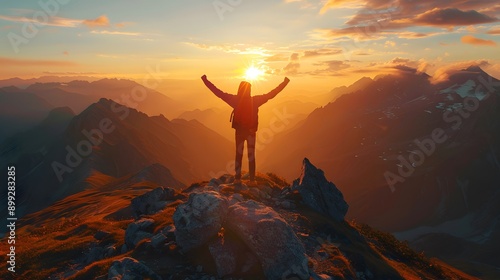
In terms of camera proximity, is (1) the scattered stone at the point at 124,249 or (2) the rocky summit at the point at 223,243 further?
(1) the scattered stone at the point at 124,249

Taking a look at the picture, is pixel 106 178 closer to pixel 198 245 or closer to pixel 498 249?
pixel 198 245

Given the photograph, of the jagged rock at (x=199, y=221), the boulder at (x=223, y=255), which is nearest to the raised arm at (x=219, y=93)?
the jagged rock at (x=199, y=221)

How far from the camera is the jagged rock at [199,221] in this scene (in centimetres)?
1814

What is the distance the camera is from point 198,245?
18.2 m

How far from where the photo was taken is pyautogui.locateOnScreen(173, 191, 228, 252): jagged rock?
18.1m

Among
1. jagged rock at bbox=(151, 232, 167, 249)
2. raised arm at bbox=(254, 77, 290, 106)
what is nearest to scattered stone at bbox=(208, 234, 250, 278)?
jagged rock at bbox=(151, 232, 167, 249)

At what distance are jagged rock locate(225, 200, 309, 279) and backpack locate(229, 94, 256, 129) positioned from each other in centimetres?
802

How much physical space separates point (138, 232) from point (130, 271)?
20.6 ft

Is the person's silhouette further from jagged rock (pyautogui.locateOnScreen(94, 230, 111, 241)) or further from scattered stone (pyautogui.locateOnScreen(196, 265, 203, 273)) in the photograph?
jagged rock (pyautogui.locateOnScreen(94, 230, 111, 241))

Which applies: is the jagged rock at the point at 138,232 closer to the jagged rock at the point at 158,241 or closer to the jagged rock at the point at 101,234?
the jagged rock at the point at 158,241

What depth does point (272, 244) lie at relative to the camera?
662 inches

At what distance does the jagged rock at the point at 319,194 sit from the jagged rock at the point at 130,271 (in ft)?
54.8

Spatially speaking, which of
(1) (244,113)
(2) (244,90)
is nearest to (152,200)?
(1) (244,113)

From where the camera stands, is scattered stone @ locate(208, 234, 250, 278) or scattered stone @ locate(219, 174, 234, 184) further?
scattered stone @ locate(219, 174, 234, 184)
